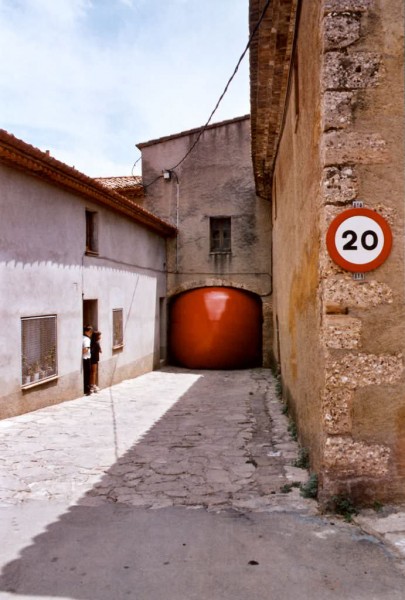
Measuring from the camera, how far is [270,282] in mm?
15820

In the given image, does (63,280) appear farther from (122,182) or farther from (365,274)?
(122,182)

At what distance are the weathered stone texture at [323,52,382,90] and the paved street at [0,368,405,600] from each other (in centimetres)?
335

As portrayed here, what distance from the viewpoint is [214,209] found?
1622cm

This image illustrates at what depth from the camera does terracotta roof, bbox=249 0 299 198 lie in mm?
5957

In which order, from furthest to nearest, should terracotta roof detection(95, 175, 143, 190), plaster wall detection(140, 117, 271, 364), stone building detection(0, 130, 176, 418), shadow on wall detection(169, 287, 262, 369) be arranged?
terracotta roof detection(95, 175, 143, 190) < plaster wall detection(140, 117, 271, 364) < shadow on wall detection(169, 287, 262, 369) < stone building detection(0, 130, 176, 418)

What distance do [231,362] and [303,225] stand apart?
9680mm

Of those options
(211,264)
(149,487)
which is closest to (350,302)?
(149,487)

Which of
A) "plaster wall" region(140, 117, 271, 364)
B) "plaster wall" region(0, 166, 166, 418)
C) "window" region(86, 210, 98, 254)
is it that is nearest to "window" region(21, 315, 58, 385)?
"plaster wall" region(0, 166, 166, 418)

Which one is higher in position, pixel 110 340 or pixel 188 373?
pixel 110 340

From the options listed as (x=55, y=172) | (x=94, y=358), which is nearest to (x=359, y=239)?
(x=55, y=172)

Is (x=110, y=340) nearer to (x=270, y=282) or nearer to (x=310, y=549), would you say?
(x=270, y=282)

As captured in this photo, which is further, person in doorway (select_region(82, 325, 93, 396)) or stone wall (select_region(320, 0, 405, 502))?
person in doorway (select_region(82, 325, 93, 396))

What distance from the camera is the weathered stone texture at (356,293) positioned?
4.02 meters

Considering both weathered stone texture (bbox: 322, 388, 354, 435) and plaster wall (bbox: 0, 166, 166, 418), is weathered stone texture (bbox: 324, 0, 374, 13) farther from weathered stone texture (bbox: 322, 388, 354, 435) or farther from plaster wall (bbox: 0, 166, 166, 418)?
plaster wall (bbox: 0, 166, 166, 418)
